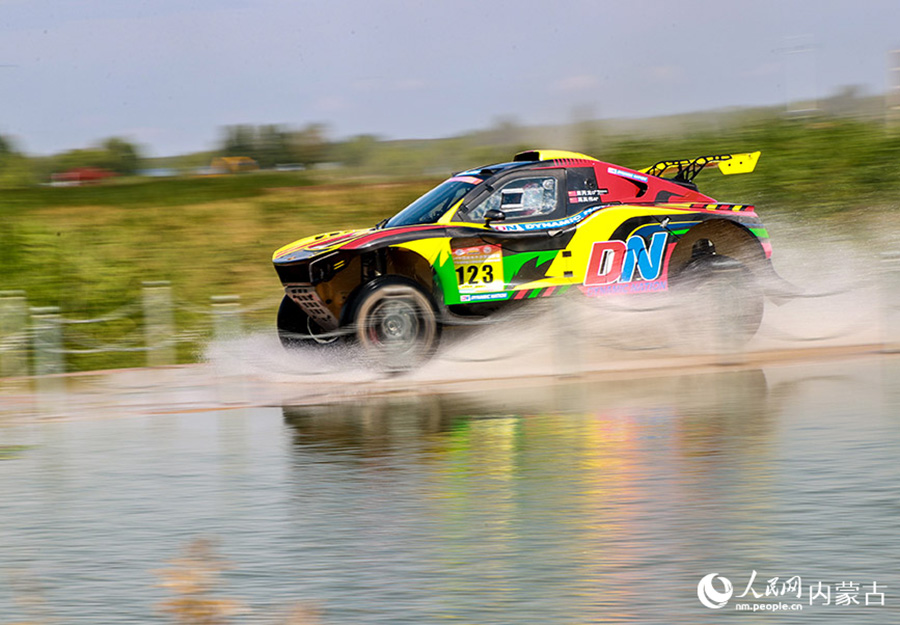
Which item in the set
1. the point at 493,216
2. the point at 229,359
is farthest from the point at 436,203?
the point at 229,359

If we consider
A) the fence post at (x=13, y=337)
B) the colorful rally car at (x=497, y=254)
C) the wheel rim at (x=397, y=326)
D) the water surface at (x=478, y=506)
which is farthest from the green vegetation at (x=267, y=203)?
the water surface at (x=478, y=506)

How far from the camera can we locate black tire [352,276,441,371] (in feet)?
35.7

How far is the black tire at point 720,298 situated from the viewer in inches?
455

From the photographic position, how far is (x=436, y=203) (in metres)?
11.4

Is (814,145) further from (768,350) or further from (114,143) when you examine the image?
(114,143)

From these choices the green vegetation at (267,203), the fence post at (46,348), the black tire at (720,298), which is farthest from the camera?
the green vegetation at (267,203)

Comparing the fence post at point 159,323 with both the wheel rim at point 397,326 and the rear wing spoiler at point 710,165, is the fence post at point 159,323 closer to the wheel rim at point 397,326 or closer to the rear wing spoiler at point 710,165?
the wheel rim at point 397,326

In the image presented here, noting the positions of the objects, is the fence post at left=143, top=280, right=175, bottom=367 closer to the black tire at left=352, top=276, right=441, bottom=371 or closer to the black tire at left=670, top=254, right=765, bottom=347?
the black tire at left=352, top=276, right=441, bottom=371

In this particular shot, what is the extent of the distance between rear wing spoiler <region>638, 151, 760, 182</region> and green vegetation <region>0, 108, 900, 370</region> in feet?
19.5

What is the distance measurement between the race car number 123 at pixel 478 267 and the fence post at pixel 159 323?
17.5 feet

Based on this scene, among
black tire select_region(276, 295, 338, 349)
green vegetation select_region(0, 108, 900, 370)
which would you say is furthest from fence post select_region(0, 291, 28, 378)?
black tire select_region(276, 295, 338, 349)

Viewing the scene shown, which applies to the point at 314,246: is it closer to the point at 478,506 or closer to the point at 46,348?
the point at 46,348

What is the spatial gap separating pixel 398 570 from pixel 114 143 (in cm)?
2173

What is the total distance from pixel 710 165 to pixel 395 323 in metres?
3.85
